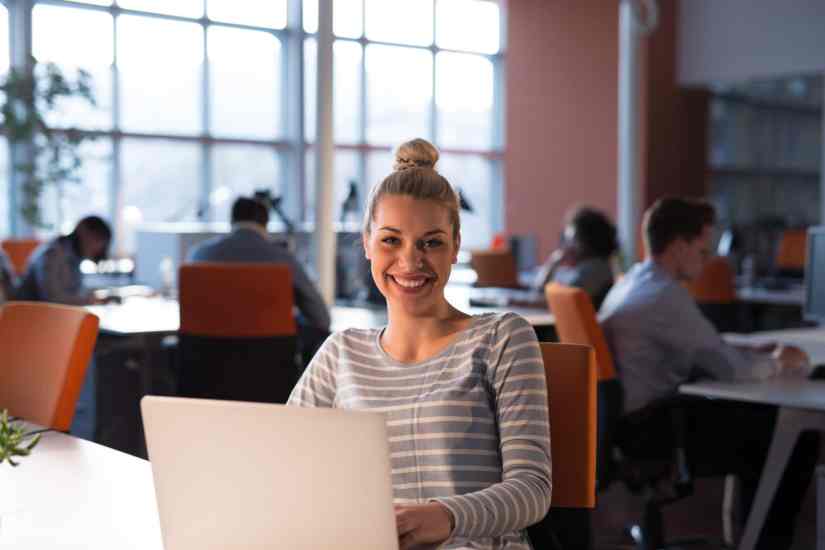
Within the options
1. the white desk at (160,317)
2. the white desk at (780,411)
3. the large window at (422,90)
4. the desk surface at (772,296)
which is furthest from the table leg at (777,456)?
the large window at (422,90)

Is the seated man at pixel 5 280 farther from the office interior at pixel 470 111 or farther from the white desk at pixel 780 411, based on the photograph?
the white desk at pixel 780 411

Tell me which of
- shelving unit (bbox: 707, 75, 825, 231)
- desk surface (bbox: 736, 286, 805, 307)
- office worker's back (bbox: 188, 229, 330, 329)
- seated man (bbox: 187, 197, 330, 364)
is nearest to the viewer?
seated man (bbox: 187, 197, 330, 364)

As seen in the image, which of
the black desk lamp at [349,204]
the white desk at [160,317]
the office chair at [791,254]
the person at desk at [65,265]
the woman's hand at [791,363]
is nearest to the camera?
the woman's hand at [791,363]

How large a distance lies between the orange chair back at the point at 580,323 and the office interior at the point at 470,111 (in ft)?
14.4

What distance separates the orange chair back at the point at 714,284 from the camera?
5645mm

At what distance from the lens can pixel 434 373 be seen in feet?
5.42

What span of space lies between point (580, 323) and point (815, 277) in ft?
6.38

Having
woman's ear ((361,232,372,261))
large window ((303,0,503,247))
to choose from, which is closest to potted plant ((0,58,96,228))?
large window ((303,0,503,247))

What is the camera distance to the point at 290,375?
14.2ft

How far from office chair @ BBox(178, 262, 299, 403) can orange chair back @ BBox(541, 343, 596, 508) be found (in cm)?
232

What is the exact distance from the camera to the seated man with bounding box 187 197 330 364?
183 inches

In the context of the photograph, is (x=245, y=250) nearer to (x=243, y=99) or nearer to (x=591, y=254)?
(x=591, y=254)

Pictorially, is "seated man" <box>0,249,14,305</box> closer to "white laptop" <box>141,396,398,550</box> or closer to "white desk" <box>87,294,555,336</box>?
"white desk" <box>87,294,555,336</box>

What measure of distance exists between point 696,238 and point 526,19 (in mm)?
9542
